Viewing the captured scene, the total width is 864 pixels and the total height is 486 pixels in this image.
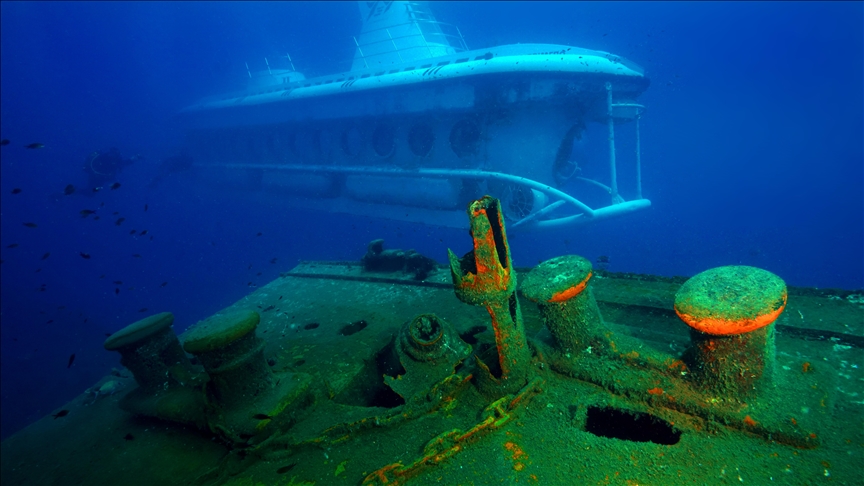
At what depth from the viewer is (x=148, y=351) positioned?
115 inches

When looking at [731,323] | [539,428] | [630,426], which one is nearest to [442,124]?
[630,426]

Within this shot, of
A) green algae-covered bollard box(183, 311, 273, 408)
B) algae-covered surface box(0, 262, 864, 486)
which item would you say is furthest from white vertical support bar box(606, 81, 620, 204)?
green algae-covered bollard box(183, 311, 273, 408)

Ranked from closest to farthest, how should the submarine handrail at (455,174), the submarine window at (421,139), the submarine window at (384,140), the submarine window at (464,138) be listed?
the submarine handrail at (455,174), the submarine window at (464,138), the submarine window at (421,139), the submarine window at (384,140)

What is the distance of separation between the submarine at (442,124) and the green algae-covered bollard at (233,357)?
5921 millimetres

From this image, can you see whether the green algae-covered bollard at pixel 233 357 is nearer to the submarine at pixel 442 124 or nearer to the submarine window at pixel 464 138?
the submarine at pixel 442 124

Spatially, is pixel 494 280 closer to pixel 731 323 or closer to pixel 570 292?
pixel 570 292

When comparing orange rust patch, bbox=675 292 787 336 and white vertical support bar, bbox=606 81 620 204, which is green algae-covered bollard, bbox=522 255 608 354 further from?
white vertical support bar, bbox=606 81 620 204

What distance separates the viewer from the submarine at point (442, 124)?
852 cm

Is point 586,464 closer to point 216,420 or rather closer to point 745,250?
point 216,420

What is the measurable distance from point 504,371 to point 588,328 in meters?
0.60

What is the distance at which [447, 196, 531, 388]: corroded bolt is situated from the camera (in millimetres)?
1812

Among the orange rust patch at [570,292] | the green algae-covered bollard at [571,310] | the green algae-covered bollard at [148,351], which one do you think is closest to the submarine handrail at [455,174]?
the green algae-covered bollard at [571,310]

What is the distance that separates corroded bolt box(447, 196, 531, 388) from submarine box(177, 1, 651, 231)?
231 inches

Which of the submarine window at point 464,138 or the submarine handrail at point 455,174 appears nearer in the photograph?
the submarine handrail at point 455,174
